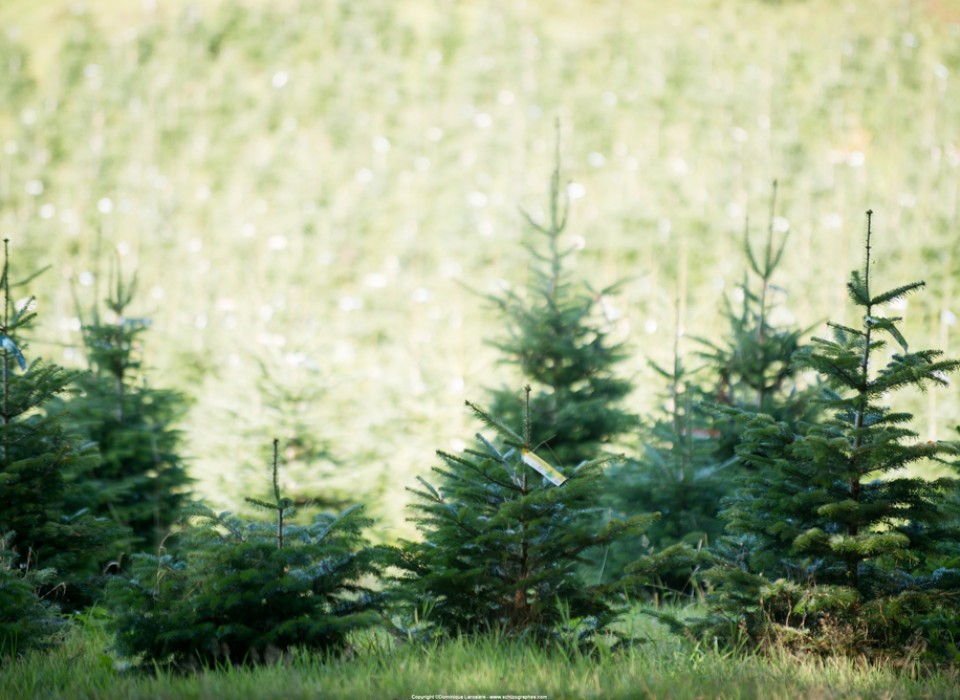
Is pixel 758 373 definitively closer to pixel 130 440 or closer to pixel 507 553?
pixel 507 553

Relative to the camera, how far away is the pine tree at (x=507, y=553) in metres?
3.21

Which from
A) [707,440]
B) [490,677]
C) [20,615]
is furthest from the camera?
[707,440]

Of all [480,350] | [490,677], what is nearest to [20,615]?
[490,677]

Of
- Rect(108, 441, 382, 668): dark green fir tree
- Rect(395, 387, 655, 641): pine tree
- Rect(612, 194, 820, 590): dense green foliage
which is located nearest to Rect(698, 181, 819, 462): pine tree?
Rect(612, 194, 820, 590): dense green foliage

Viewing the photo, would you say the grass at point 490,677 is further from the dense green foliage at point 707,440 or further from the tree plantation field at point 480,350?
the dense green foliage at point 707,440

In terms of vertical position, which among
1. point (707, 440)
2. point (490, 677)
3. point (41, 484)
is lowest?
point (490, 677)

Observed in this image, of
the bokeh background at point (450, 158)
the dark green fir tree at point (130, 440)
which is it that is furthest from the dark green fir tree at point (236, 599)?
the bokeh background at point (450, 158)

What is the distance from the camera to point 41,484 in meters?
4.09

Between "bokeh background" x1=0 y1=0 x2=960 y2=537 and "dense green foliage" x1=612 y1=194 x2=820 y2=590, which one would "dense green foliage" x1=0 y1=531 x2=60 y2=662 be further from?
"bokeh background" x1=0 y1=0 x2=960 y2=537

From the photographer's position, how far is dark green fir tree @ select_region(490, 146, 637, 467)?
5844mm

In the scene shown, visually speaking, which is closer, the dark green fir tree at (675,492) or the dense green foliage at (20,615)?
the dense green foliage at (20,615)

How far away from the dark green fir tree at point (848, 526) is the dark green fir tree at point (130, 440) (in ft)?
15.2

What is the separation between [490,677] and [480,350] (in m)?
9.31

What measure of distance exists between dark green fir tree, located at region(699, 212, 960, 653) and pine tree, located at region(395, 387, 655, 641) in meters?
0.57
